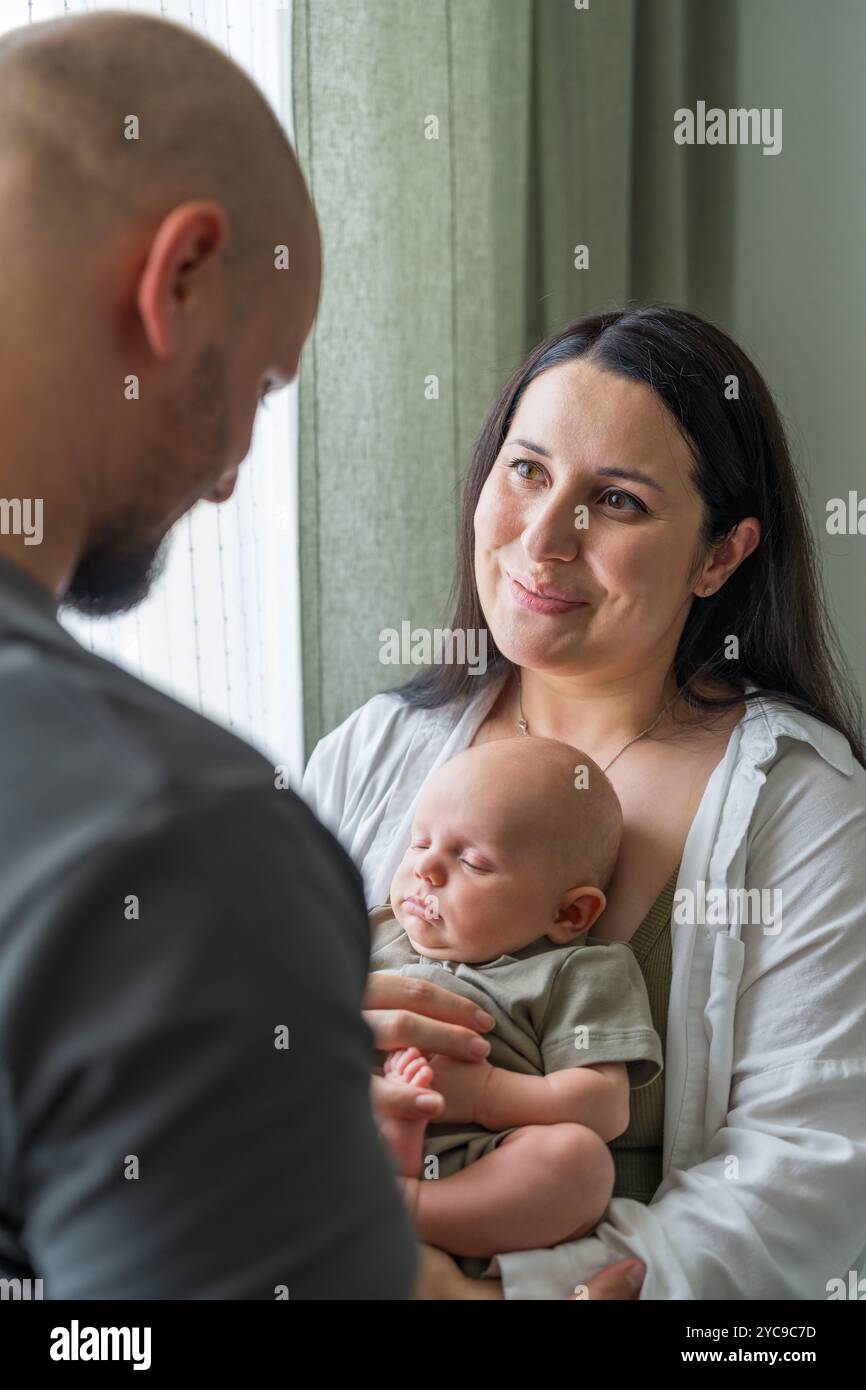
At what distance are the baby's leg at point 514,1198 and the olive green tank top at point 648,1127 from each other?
15 cm

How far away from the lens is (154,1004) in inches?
21.0

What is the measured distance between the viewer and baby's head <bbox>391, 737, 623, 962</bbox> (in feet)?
4.91

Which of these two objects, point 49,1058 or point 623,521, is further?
point 623,521

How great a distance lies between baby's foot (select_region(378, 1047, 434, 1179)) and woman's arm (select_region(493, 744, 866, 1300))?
136 mm

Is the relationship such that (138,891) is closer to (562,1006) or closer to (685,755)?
(562,1006)

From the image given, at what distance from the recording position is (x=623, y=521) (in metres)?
1.69

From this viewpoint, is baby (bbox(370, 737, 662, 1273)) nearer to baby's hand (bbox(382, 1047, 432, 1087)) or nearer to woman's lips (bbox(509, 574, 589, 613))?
baby's hand (bbox(382, 1047, 432, 1087))

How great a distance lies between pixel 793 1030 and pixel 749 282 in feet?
6.33

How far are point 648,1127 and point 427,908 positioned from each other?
0.35m

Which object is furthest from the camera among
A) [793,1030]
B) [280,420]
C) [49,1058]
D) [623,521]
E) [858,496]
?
[858,496]

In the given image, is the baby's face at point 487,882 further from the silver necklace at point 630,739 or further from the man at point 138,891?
the man at point 138,891

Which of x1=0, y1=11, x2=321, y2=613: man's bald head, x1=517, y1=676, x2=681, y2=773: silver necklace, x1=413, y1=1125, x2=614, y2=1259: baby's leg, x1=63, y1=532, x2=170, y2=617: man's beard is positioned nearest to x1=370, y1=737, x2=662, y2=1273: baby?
x1=413, y1=1125, x2=614, y2=1259: baby's leg
